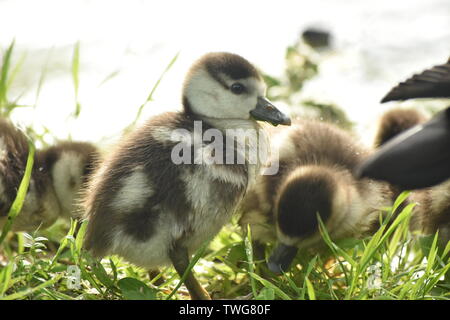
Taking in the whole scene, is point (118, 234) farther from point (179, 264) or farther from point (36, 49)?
point (36, 49)

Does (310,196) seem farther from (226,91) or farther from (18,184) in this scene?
(18,184)

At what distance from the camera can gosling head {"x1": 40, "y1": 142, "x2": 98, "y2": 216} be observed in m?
2.69

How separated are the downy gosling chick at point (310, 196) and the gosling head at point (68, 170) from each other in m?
0.61

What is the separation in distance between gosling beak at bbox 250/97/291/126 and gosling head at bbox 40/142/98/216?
2.10ft

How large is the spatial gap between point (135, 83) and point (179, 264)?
2039 millimetres

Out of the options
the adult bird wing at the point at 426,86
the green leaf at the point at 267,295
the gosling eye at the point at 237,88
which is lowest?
the green leaf at the point at 267,295

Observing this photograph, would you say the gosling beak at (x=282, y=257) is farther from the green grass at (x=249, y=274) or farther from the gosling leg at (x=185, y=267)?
the gosling leg at (x=185, y=267)

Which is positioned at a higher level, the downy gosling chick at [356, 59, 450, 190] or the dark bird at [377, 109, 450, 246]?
the downy gosling chick at [356, 59, 450, 190]

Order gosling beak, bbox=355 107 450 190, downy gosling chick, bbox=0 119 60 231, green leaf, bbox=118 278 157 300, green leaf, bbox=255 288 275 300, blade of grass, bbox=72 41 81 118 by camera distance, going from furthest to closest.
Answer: blade of grass, bbox=72 41 81 118
downy gosling chick, bbox=0 119 60 231
green leaf, bbox=118 278 157 300
green leaf, bbox=255 288 275 300
gosling beak, bbox=355 107 450 190

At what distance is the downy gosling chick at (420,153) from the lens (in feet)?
5.45

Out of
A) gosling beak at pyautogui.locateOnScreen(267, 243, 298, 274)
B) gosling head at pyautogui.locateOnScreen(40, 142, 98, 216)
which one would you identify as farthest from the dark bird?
gosling head at pyautogui.locateOnScreen(40, 142, 98, 216)

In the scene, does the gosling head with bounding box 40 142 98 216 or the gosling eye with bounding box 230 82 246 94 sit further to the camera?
the gosling head with bounding box 40 142 98 216

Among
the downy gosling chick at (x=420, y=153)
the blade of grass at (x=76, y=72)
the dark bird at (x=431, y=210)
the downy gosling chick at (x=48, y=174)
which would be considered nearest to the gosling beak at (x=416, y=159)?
the downy gosling chick at (x=420, y=153)

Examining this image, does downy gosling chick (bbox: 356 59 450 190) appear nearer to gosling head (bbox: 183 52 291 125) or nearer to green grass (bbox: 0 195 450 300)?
green grass (bbox: 0 195 450 300)
